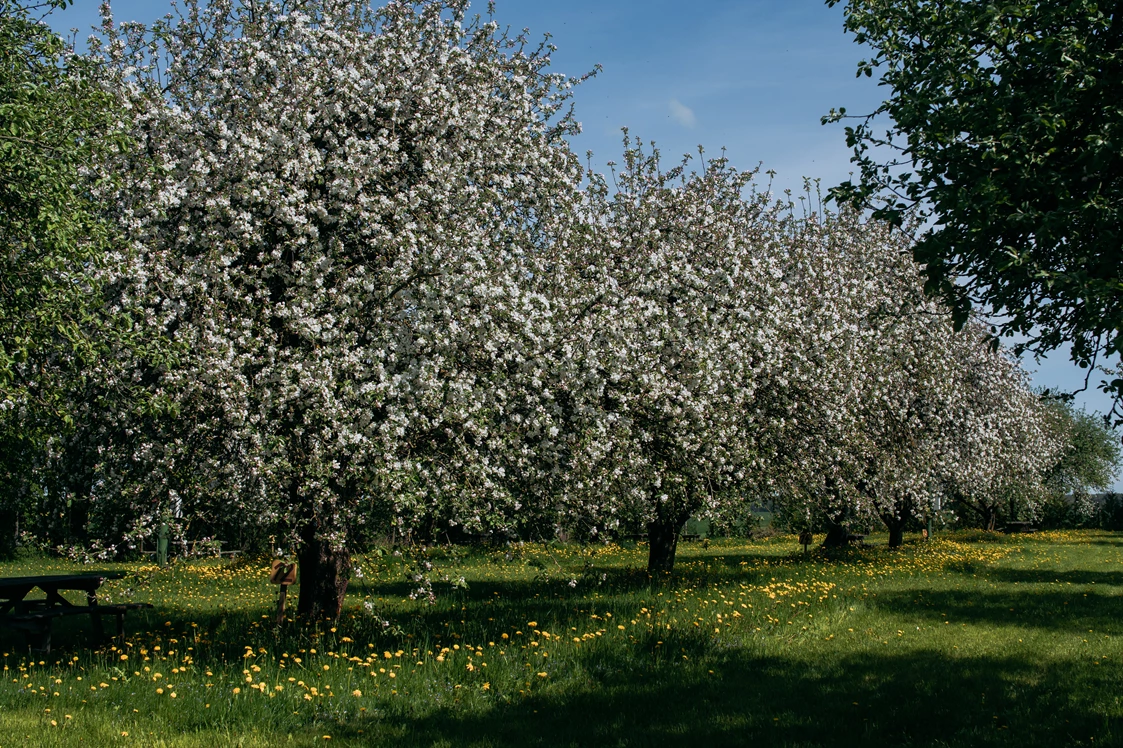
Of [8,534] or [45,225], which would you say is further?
[8,534]

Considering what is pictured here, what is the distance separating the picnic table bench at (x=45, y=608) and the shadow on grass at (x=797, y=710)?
628 centimetres

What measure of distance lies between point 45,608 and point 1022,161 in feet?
47.1

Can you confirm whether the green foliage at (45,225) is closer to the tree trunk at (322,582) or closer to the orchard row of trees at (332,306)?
the orchard row of trees at (332,306)

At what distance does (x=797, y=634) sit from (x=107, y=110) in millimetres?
10952

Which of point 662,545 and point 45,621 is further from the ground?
point 662,545

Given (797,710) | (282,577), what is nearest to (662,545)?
(282,577)

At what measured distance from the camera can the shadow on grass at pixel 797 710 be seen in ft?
24.1

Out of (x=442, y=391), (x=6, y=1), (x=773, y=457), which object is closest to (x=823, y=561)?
(x=773, y=457)

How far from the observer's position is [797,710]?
827 cm

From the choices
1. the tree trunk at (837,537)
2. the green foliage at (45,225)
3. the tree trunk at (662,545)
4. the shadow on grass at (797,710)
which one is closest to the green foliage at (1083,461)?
the tree trunk at (837,537)

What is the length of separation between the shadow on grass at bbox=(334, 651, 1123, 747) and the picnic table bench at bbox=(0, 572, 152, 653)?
628cm

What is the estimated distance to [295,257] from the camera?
10.1 meters

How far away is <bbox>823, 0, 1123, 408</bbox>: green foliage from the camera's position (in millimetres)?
6871

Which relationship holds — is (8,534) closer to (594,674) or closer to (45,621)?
(45,621)
